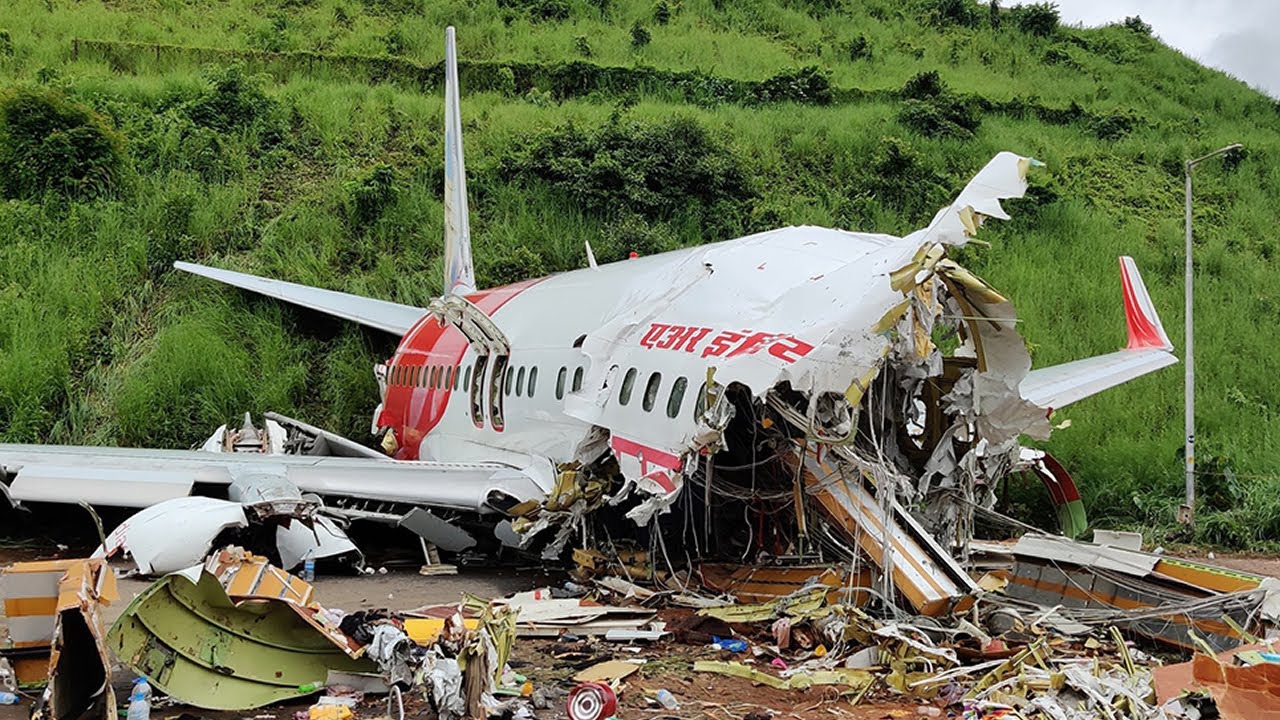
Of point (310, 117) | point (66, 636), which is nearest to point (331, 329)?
point (310, 117)

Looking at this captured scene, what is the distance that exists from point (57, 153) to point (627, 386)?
20.2 metres

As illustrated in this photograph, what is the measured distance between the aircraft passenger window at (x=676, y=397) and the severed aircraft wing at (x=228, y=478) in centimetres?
277

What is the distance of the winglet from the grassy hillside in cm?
332

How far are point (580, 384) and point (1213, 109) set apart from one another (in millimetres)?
39100

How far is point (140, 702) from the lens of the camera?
6184 mm

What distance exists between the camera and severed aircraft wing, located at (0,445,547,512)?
38.3 feet

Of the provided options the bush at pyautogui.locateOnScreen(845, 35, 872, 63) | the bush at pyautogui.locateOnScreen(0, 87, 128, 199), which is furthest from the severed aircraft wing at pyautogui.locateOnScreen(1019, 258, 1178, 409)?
the bush at pyautogui.locateOnScreen(845, 35, 872, 63)

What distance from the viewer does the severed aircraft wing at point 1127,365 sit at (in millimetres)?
14938

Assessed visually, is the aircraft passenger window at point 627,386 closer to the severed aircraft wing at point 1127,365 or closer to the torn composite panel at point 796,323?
the torn composite panel at point 796,323

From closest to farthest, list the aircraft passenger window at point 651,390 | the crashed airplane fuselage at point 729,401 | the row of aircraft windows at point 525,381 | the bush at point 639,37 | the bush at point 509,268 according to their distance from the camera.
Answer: the crashed airplane fuselage at point 729,401 → the row of aircraft windows at point 525,381 → the aircraft passenger window at point 651,390 → the bush at point 509,268 → the bush at point 639,37

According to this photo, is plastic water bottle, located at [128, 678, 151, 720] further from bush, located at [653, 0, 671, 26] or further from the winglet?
bush, located at [653, 0, 671, 26]

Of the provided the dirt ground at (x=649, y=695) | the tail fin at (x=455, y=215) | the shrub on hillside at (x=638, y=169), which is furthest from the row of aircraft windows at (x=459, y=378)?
the shrub on hillside at (x=638, y=169)

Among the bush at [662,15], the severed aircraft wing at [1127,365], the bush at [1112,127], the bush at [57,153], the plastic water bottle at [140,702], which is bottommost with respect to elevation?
the plastic water bottle at [140,702]

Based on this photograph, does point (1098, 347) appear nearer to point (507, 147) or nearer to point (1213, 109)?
point (507, 147)
